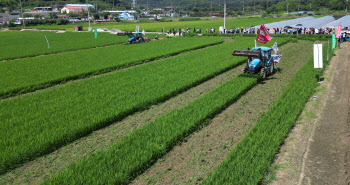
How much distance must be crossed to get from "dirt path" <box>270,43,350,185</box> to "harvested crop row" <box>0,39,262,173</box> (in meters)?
6.48

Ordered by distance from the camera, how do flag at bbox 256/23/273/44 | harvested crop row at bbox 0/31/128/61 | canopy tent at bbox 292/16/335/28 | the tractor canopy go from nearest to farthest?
the tractor canopy, flag at bbox 256/23/273/44, harvested crop row at bbox 0/31/128/61, canopy tent at bbox 292/16/335/28

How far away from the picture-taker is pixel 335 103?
13.8 meters

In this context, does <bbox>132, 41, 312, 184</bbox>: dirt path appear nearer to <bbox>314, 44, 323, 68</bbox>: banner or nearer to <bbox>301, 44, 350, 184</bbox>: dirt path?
<bbox>301, 44, 350, 184</bbox>: dirt path

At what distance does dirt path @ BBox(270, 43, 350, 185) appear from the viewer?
26.0 feet

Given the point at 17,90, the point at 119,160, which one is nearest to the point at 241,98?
the point at 119,160

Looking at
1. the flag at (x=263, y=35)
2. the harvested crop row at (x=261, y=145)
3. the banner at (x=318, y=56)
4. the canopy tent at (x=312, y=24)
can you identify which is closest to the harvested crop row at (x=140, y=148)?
the harvested crop row at (x=261, y=145)

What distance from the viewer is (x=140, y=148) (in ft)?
29.4

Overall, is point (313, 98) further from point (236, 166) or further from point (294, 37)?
point (294, 37)

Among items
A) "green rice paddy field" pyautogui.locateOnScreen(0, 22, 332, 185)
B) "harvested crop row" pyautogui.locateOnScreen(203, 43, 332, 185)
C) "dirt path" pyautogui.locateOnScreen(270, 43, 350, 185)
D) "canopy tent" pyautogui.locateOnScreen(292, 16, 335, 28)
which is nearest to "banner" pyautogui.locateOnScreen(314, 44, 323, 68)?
"green rice paddy field" pyautogui.locateOnScreen(0, 22, 332, 185)

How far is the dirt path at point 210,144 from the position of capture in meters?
7.98

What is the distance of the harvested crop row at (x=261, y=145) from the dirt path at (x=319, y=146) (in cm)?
36

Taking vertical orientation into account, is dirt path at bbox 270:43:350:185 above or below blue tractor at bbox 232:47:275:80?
below

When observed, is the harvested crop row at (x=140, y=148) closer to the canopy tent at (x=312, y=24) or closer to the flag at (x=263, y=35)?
the flag at (x=263, y=35)

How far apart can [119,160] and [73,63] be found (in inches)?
709
